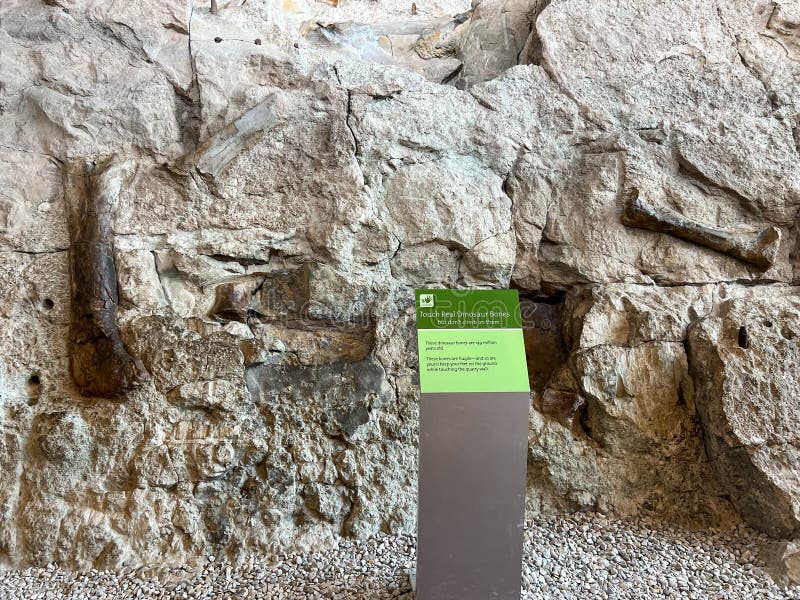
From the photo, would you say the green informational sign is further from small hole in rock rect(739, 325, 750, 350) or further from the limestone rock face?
small hole in rock rect(739, 325, 750, 350)

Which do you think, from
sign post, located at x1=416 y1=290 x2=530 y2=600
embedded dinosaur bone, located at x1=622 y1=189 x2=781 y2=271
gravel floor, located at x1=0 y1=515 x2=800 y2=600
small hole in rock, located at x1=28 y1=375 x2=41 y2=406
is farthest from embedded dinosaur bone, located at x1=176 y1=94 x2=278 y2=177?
embedded dinosaur bone, located at x1=622 y1=189 x2=781 y2=271

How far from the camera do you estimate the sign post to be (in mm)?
1895

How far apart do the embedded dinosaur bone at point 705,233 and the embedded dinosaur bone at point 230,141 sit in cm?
205

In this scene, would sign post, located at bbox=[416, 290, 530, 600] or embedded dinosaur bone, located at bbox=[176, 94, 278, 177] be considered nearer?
sign post, located at bbox=[416, 290, 530, 600]

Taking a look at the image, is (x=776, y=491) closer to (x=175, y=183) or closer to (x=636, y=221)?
(x=636, y=221)

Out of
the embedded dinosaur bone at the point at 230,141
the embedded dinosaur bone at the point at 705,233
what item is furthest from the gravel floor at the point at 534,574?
the embedded dinosaur bone at the point at 230,141

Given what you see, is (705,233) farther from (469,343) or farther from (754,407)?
(469,343)

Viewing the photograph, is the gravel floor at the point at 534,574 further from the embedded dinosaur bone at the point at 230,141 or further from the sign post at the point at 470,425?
the embedded dinosaur bone at the point at 230,141

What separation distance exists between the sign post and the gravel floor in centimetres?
53

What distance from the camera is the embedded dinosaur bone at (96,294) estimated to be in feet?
8.64

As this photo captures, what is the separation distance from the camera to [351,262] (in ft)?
9.73

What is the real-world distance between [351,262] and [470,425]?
1.32 meters

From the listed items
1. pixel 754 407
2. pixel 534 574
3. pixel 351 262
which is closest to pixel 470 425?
pixel 534 574

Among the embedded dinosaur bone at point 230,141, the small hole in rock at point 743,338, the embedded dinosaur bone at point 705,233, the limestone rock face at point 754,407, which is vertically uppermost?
the embedded dinosaur bone at point 230,141
